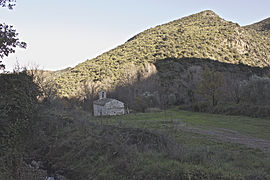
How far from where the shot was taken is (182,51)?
68188mm

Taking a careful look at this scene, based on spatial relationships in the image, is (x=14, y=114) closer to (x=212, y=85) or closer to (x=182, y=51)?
(x=212, y=85)

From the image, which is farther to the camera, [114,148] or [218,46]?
[218,46]

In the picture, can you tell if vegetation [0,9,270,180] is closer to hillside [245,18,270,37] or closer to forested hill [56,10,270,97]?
forested hill [56,10,270,97]

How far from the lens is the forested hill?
62156 mm

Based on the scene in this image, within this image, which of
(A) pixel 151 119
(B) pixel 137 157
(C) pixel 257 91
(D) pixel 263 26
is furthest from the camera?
(D) pixel 263 26

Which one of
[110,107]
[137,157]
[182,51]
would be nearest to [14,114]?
[137,157]

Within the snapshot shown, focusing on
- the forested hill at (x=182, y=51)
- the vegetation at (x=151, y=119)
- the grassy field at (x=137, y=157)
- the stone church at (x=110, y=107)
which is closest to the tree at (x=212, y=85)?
the vegetation at (x=151, y=119)

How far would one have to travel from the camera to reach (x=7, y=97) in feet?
34.7

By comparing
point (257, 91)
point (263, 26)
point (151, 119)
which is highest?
point (263, 26)

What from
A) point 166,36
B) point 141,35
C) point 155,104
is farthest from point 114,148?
point 141,35

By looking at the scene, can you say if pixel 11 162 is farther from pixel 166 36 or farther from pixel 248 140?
pixel 166 36

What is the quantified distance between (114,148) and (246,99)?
26.8 m

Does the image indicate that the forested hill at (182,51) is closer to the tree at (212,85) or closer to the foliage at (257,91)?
the tree at (212,85)

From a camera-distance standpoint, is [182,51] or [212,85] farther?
[182,51]
